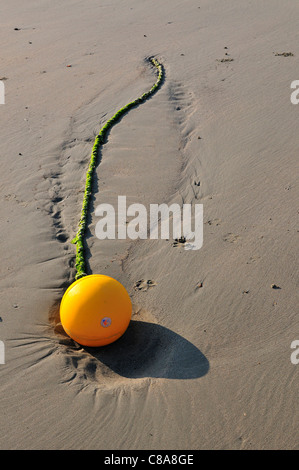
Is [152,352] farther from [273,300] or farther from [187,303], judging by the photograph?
[273,300]

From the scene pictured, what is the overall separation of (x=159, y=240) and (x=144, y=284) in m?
0.89

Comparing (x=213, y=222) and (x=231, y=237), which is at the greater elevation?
(x=213, y=222)

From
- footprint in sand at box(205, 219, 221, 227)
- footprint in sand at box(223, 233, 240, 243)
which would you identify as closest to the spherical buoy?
footprint in sand at box(223, 233, 240, 243)

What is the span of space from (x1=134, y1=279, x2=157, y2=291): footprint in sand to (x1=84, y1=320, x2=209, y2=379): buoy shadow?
0.65 meters

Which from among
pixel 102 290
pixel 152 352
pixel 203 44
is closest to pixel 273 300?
pixel 152 352

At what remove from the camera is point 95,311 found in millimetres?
5598

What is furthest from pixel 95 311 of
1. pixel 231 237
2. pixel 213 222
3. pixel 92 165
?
pixel 92 165

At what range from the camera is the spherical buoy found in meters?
5.61

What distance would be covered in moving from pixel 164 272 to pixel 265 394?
2.17m

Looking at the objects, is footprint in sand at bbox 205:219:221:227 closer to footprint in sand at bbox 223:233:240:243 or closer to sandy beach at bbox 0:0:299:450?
sandy beach at bbox 0:0:299:450

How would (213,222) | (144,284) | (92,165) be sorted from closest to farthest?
(144,284) < (213,222) < (92,165)

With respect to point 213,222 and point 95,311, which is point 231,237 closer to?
point 213,222

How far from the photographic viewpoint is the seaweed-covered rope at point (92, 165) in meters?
7.08

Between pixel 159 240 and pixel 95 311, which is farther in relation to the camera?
pixel 159 240
